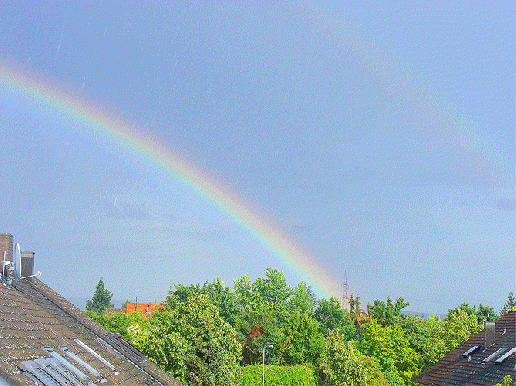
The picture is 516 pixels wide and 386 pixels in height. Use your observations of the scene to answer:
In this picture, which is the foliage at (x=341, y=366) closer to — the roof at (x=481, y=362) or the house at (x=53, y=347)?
the roof at (x=481, y=362)

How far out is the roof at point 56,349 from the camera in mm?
7352

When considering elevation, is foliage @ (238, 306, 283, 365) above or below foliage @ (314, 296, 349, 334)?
below

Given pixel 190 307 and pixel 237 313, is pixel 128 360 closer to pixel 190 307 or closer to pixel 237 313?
pixel 190 307

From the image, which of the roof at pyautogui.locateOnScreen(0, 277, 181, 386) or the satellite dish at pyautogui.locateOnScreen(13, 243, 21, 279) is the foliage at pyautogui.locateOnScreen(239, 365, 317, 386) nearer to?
the roof at pyautogui.locateOnScreen(0, 277, 181, 386)

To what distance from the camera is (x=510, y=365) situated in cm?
2278

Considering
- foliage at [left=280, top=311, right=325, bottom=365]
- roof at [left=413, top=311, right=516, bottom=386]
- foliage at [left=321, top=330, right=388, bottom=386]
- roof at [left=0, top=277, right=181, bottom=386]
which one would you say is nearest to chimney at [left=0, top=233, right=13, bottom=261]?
roof at [left=0, top=277, right=181, bottom=386]

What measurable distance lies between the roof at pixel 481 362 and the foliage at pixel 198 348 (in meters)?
10.3

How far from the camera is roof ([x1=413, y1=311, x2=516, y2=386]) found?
76.2ft

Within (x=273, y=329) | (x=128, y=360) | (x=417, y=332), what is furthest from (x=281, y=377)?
(x=128, y=360)

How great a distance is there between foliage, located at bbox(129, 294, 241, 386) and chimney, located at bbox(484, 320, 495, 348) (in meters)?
12.2

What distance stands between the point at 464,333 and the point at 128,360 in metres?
45.7

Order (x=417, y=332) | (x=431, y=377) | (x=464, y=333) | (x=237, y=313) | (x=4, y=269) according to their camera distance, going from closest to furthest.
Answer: (x=4, y=269), (x=431, y=377), (x=464, y=333), (x=417, y=332), (x=237, y=313)

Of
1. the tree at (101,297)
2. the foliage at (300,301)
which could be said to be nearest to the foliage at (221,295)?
the foliage at (300,301)

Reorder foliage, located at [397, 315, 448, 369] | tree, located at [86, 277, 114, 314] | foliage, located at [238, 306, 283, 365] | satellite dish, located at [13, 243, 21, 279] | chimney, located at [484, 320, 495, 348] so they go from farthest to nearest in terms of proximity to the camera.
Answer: tree, located at [86, 277, 114, 314] → foliage, located at [238, 306, 283, 365] → foliage, located at [397, 315, 448, 369] → chimney, located at [484, 320, 495, 348] → satellite dish, located at [13, 243, 21, 279]
